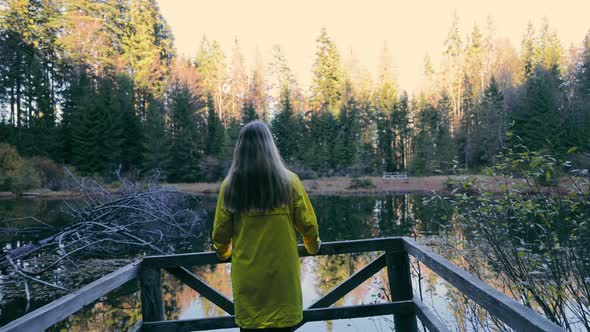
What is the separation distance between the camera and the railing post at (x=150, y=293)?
9.12 ft

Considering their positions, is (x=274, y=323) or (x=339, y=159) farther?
(x=339, y=159)

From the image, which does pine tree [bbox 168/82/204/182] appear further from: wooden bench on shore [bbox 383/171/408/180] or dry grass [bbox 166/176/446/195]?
wooden bench on shore [bbox 383/171/408/180]

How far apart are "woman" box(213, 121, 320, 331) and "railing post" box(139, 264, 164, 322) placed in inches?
36.3

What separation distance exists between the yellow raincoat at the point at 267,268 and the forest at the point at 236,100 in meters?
27.9

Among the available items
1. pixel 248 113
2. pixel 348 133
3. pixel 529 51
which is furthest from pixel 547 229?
pixel 529 51

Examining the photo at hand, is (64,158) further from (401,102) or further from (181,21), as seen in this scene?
(401,102)

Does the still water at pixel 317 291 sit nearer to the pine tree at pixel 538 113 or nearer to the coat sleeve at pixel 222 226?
the coat sleeve at pixel 222 226

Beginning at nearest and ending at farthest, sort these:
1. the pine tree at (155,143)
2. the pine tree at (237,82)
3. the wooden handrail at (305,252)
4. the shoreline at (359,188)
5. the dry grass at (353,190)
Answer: the wooden handrail at (305,252) < the shoreline at (359,188) < the dry grass at (353,190) < the pine tree at (155,143) < the pine tree at (237,82)

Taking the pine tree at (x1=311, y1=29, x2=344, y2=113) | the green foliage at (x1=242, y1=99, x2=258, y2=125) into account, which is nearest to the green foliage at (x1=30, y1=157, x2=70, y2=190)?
the green foliage at (x1=242, y1=99, x2=258, y2=125)

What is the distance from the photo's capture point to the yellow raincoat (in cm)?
207

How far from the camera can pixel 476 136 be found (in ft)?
121

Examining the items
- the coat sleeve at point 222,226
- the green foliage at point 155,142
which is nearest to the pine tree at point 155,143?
the green foliage at point 155,142

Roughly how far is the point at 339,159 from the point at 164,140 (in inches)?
579

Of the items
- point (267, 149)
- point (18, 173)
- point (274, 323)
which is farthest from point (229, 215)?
point (18, 173)
